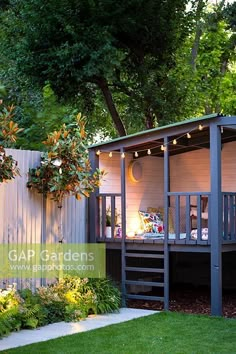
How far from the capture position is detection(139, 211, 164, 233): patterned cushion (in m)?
10.1

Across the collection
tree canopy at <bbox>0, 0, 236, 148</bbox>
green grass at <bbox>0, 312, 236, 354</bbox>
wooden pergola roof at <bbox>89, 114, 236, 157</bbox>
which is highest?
tree canopy at <bbox>0, 0, 236, 148</bbox>

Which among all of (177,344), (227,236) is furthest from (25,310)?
(227,236)

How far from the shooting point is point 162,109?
1384 cm

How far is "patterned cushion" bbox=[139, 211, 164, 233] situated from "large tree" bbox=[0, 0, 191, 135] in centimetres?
376

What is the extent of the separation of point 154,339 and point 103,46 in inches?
300

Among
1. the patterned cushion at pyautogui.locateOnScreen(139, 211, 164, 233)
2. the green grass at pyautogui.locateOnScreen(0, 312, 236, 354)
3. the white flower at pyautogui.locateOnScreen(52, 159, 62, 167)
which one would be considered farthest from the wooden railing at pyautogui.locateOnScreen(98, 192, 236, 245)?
the white flower at pyautogui.locateOnScreen(52, 159, 62, 167)

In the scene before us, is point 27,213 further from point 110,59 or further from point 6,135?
point 110,59

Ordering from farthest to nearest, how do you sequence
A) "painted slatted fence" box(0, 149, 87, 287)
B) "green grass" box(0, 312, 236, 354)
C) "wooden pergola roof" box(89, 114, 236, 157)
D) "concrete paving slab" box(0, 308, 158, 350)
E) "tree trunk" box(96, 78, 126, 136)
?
1. "tree trunk" box(96, 78, 126, 136)
2. "wooden pergola roof" box(89, 114, 236, 157)
3. "painted slatted fence" box(0, 149, 87, 287)
4. "concrete paving slab" box(0, 308, 158, 350)
5. "green grass" box(0, 312, 236, 354)

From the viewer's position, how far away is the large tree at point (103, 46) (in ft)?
40.6

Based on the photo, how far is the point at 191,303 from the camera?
9359 millimetres

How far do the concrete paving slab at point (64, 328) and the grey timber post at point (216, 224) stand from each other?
974 mm

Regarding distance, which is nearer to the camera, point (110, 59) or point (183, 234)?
point (183, 234)

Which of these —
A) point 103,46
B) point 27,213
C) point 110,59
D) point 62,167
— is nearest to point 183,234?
point 62,167

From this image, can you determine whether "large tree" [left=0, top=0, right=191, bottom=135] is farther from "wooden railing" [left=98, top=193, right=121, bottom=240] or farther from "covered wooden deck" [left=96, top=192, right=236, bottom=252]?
"covered wooden deck" [left=96, top=192, right=236, bottom=252]
